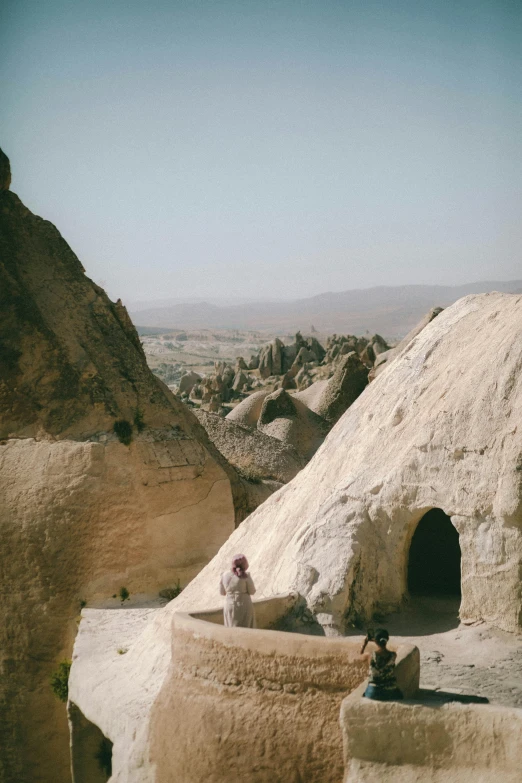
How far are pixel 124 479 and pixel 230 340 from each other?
391 ft

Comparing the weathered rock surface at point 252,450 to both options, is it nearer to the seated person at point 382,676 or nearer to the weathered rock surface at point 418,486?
the weathered rock surface at point 418,486

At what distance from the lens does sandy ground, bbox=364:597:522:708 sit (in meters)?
8.66

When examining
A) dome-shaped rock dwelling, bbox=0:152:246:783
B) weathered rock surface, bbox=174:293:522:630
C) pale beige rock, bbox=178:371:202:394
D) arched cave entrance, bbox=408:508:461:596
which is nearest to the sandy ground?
weathered rock surface, bbox=174:293:522:630

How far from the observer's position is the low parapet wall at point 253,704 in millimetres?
8508

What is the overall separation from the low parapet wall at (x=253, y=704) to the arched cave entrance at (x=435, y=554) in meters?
3.38

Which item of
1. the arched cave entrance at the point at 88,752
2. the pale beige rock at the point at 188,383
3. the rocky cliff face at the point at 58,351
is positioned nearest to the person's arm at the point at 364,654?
the arched cave entrance at the point at 88,752

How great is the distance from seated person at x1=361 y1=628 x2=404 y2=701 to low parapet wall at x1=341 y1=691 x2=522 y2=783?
0.08 meters

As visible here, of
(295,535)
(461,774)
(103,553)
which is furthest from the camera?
(103,553)

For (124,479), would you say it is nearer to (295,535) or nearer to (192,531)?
(192,531)

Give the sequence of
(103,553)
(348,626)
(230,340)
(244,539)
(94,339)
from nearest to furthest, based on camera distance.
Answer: (348,626)
(244,539)
(103,553)
(94,339)
(230,340)

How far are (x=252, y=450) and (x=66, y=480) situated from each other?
10.6 meters

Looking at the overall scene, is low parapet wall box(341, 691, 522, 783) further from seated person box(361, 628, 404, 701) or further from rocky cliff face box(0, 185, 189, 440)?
rocky cliff face box(0, 185, 189, 440)

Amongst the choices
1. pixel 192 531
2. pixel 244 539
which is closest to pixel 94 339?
pixel 192 531

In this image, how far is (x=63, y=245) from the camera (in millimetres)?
16828
